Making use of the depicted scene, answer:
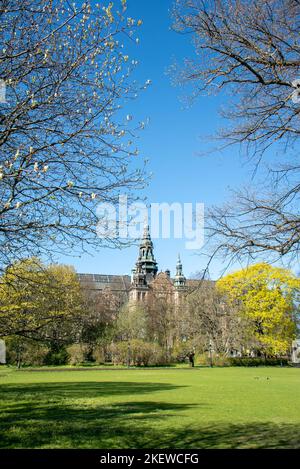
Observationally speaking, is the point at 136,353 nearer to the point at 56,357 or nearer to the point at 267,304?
the point at 56,357

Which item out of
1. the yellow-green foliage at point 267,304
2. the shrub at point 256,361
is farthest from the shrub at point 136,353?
the yellow-green foliage at point 267,304

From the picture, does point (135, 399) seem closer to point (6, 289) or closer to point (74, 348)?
point (6, 289)

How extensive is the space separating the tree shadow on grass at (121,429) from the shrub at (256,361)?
35712mm

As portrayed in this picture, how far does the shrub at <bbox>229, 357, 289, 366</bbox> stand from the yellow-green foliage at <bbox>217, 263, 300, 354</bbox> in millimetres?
2059

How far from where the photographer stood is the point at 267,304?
4669 centimetres

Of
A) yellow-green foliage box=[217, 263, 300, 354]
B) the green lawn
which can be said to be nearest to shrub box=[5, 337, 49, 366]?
Answer: yellow-green foliage box=[217, 263, 300, 354]

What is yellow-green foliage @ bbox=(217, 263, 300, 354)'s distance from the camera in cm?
4656

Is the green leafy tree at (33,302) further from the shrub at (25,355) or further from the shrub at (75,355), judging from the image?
the shrub at (75,355)

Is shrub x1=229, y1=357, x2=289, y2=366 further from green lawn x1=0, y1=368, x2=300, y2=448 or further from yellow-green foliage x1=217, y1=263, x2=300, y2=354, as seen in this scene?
green lawn x1=0, y1=368, x2=300, y2=448

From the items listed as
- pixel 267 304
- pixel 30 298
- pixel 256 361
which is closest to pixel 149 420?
pixel 30 298

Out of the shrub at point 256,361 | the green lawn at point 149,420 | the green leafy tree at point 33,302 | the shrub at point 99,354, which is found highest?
the green leafy tree at point 33,302

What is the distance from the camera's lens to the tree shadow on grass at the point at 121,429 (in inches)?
311

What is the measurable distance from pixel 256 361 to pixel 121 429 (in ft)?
142

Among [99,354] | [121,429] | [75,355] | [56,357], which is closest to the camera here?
[121,429]
